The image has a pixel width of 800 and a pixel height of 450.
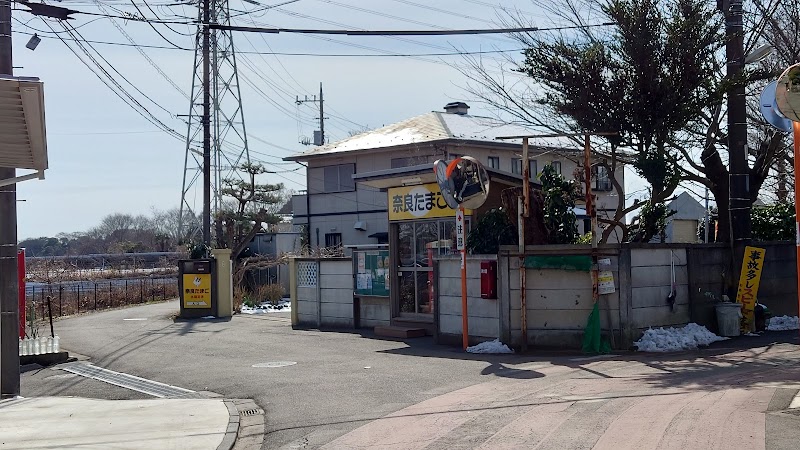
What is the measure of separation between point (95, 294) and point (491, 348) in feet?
71.8

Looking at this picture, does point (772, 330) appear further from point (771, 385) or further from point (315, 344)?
point (315, 344)

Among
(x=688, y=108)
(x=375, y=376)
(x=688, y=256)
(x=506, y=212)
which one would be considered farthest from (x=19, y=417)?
(x=688, y=108)

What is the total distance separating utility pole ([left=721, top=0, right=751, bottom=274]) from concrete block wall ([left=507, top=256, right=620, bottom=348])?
3996mm

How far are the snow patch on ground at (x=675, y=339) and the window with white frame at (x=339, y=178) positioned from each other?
25109 mm

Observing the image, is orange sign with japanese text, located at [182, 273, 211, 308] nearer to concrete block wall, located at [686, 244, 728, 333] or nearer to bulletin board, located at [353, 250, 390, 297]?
bulletin board, located at [353, 250, 390, 297]

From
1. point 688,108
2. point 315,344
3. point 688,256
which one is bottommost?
point 315,344

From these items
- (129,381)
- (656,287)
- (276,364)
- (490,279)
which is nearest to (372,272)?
(490,279)

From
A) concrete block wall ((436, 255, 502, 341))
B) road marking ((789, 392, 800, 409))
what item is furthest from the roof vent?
road marking ((789, 392, 800, 409))

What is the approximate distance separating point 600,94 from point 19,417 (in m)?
12.4

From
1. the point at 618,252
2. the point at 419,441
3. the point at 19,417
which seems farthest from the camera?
the point at 618,252

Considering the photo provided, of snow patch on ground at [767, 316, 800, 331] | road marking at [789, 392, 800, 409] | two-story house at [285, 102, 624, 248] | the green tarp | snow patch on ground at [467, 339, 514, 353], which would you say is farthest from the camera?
two-story house at [285, 102, 624, 248]

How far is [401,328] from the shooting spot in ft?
60.7

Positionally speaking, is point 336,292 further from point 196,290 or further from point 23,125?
point 23,125

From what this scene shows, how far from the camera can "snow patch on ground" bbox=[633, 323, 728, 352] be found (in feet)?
47.4
